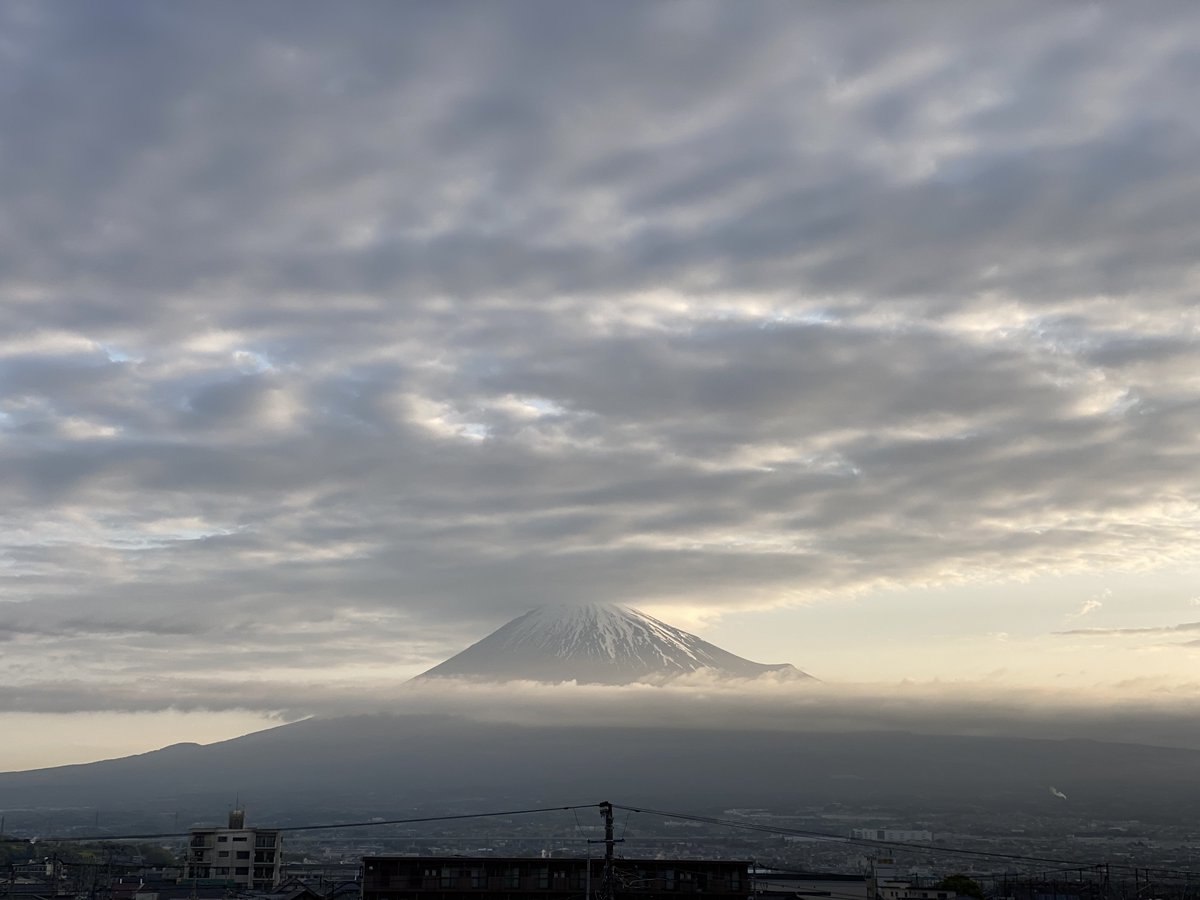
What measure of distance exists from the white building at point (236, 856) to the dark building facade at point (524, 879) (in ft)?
127

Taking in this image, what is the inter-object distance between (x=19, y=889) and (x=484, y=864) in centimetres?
4475

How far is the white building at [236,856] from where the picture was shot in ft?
420

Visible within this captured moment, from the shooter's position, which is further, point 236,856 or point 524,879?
point 236,856

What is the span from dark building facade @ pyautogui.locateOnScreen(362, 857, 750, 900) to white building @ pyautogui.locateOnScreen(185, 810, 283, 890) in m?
38.6

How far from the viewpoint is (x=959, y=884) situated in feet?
368

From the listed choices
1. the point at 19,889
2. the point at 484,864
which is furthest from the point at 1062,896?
the point at 19,889

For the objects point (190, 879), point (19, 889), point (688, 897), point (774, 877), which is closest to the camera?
point (688, 897)

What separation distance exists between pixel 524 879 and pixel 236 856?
1840 inches

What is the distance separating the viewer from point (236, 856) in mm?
128625

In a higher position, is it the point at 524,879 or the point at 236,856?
the point at 524,879

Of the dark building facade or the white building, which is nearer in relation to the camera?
the dark building facade

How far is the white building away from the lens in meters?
128

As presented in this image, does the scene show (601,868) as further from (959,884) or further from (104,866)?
(104,866)

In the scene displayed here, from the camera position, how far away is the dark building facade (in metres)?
92.6
